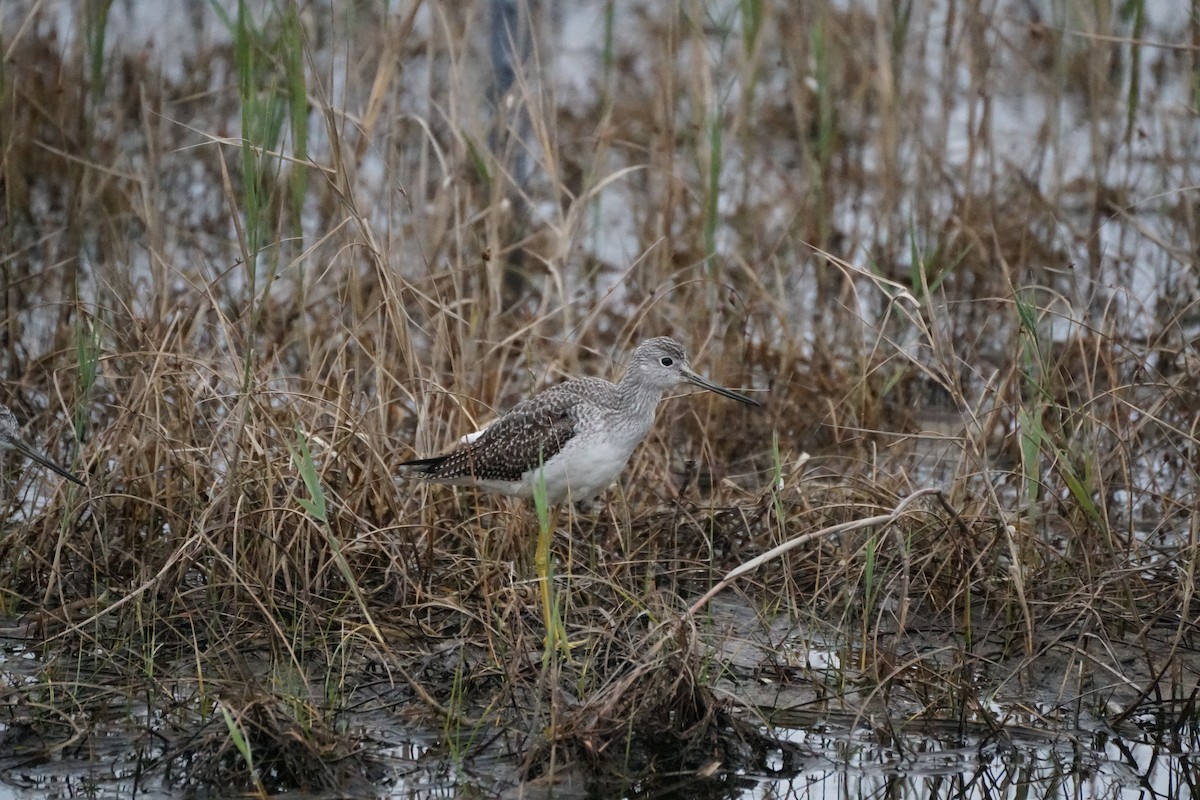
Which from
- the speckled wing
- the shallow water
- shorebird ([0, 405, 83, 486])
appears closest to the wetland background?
the shallow water

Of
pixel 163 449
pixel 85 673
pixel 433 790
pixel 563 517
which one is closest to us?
pixel 433 790

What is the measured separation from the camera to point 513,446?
5.86 m

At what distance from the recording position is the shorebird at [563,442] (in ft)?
19.0

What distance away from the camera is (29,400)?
23.4ft

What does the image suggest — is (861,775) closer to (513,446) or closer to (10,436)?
(513,446)

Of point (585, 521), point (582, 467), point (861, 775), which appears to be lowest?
point (861, 775)

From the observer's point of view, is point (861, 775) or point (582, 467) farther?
point (582, 467)

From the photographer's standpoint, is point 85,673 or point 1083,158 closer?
point 85,673

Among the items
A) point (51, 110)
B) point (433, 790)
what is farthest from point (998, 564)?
point (51, 110)

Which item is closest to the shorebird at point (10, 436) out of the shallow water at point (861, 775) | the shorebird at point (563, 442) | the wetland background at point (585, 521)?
the wetland background at point (585, 521)

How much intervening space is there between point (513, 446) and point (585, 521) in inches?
23.0

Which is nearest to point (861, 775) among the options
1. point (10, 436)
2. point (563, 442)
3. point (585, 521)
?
point (563, 442)

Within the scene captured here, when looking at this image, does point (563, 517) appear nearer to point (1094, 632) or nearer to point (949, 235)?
point (1094, 632)

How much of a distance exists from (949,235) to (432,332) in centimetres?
326
